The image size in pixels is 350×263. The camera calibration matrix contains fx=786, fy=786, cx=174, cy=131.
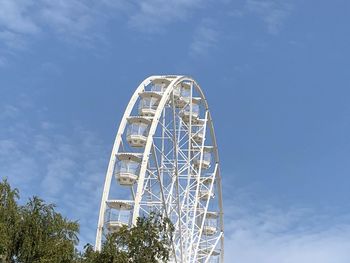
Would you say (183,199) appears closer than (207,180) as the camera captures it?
Yes

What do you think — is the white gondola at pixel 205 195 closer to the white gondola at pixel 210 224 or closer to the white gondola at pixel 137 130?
the white gondola at pixel 210 224

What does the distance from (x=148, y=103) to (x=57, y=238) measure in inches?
573

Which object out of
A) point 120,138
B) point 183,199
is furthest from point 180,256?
point 120,138

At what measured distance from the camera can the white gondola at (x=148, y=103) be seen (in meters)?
42.3

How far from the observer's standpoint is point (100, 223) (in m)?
37.8

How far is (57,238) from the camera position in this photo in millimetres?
29438

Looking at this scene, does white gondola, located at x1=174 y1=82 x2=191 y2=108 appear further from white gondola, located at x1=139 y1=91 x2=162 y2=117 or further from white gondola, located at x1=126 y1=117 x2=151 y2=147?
white gondola, located at x1=126 y1=117 x2=151 y2=147

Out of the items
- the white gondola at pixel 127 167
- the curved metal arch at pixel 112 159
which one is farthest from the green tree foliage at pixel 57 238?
the white gondola at pixel 127 167

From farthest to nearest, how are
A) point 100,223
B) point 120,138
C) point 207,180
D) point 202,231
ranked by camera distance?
point 207,180
point 202,231
point 120,138
point 100,223

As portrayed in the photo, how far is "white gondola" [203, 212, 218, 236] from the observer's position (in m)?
50.3

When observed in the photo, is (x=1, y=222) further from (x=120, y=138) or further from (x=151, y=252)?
(x=120, y=138)

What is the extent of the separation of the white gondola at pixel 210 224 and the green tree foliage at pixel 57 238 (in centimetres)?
2033

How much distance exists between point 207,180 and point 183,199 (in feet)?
21.4

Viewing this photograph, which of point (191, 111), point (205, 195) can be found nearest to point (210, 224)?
point (205, 195)
